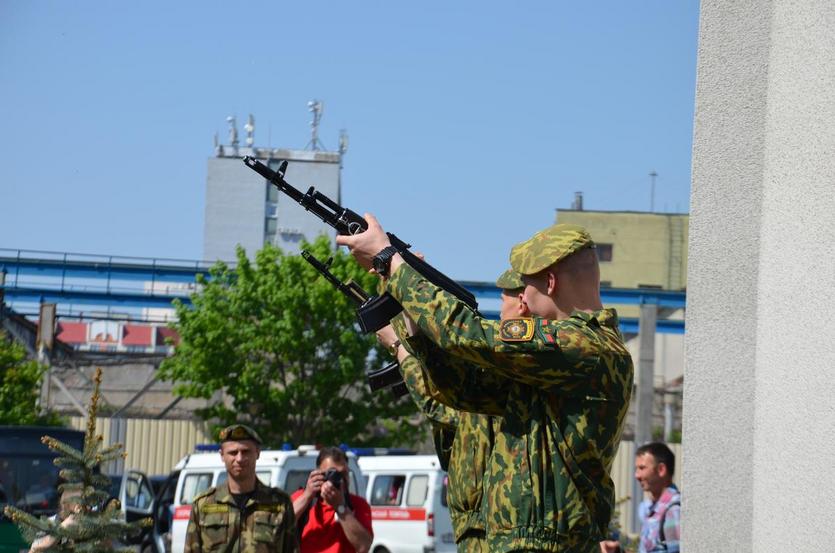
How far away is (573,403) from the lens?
12.7ft

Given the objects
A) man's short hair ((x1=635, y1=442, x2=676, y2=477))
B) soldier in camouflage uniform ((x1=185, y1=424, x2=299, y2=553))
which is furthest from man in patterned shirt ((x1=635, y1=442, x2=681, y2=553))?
soldier in camouflage uniform ((x1=185, y1=424, x2=299, y2=553))

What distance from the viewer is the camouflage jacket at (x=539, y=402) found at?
368 centimetres

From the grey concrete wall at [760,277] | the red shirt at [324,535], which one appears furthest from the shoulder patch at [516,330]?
the red shirt at [324,535]

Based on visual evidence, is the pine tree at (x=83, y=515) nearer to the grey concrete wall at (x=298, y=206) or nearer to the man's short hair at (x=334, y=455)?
the man's short hair at (x=334, y=455)

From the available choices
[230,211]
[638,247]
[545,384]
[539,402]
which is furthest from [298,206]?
Answer: [545,384]

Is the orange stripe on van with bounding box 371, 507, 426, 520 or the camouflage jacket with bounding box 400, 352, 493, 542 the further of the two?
the orange stripe on van with bounding box 371, 507, 426, 520

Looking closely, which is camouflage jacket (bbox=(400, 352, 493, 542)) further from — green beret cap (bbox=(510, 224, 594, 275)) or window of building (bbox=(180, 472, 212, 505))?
window of building (bbox=(180, 472, 212, 505))

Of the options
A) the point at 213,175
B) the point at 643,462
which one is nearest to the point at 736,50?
the point at 643,462

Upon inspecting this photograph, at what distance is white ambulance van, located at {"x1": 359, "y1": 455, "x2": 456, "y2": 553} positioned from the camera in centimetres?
2138

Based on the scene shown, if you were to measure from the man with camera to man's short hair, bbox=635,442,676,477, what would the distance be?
6.16 ft

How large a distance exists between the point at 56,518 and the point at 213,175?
247 feet

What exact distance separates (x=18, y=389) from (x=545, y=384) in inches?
1308

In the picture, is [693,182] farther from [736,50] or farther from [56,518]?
[56,518]

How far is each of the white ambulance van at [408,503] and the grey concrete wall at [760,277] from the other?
1601cm
